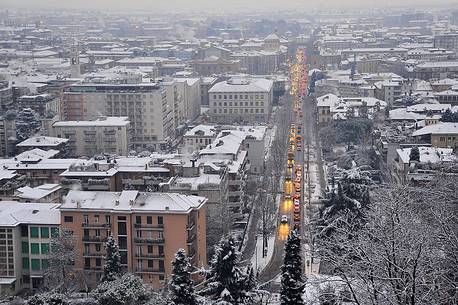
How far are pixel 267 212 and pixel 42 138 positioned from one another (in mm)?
8232

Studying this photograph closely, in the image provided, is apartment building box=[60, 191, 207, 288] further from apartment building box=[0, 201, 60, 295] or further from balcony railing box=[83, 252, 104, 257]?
apartment building box=[0, 201, 60, 295]

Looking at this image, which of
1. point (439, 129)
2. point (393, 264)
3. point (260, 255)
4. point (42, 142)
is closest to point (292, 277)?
point (393, 264)

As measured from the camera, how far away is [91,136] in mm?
23453

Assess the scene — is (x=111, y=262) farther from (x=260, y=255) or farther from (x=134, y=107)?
(x=134, y=107)

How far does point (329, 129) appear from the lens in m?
25.2

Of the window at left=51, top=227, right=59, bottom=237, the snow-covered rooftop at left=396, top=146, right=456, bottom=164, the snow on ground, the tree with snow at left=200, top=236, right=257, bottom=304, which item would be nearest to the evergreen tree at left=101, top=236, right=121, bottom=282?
the window at left=51, top=227, right=59, bottom=237

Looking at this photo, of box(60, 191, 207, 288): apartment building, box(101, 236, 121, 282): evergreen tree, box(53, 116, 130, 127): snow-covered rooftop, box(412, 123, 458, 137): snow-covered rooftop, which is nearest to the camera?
box(101, 236, 121, 282): evergreen tree

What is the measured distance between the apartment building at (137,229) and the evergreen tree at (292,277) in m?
5.43


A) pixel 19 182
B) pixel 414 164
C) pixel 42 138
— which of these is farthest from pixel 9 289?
pixel 42 138

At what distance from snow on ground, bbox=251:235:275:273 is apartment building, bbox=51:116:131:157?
9.02 m

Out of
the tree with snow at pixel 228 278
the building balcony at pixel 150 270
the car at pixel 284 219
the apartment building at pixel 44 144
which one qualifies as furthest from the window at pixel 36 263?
the apartment building at pixel 44 144

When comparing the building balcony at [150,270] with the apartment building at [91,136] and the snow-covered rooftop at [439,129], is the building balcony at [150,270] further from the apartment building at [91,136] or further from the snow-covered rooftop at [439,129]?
the apartment building at [91,136]

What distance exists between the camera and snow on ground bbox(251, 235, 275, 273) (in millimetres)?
13984

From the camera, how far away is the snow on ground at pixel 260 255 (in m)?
14.0
